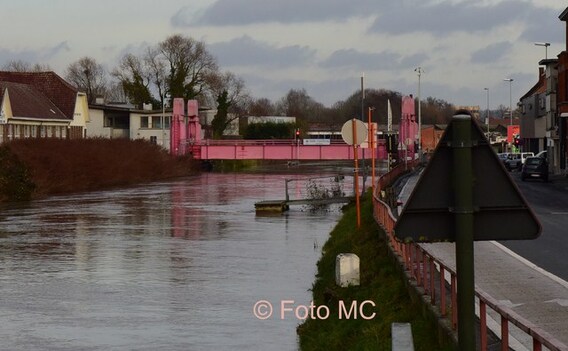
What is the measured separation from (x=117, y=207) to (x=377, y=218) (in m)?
27.3

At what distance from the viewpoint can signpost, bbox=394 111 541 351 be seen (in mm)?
6297

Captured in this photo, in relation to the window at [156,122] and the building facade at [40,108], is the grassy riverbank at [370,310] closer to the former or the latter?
the building facade at [40,108]

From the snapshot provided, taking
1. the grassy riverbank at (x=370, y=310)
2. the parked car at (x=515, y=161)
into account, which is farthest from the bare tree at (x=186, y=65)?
the grassy riverbank at (x=370, y=310)

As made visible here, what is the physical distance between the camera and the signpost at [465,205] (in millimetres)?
6297

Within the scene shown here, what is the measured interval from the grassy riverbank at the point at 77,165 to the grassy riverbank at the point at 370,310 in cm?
3622

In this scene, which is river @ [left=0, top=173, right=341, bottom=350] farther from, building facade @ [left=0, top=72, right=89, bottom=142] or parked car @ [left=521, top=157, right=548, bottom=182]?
building facade @ [left=0, top=72, right=89, bottom=142]

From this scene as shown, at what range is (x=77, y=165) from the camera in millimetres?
70625

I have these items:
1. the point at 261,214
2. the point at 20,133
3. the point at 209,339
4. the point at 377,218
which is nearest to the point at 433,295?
the point at 209,339

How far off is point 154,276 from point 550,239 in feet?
29.0

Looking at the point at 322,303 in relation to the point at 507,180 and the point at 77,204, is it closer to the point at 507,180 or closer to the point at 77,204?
the point at 507,180

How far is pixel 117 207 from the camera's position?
5125cm

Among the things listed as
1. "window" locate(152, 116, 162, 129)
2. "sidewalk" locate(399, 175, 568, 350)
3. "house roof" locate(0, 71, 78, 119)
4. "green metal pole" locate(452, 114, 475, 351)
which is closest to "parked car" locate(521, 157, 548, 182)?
"sidewalk" locate(399, 175, 568, 350)

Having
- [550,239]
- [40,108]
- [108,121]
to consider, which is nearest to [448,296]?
[550,239]

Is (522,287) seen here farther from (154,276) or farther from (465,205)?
(154,276)
